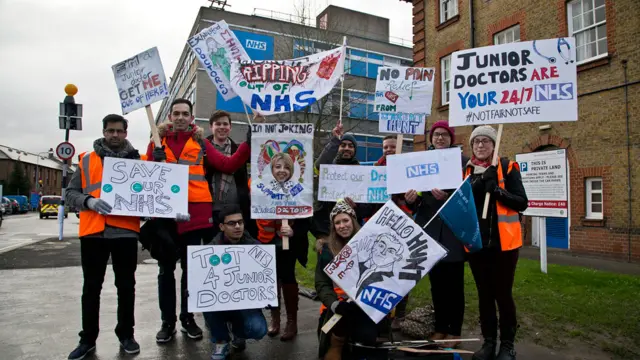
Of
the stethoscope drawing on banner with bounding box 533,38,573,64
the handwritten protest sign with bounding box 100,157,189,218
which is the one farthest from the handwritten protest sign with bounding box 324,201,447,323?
the stethoscope drawing on banner with bounding box 533,38,573,64

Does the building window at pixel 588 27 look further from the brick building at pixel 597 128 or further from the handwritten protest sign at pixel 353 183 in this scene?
the handwritten protest sign at pixel 353 183

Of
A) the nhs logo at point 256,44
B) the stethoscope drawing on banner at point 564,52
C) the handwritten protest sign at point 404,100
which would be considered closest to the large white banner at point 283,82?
the handwritten protest sign at point 404,100

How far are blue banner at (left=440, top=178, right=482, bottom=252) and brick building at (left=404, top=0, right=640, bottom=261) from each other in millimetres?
9276

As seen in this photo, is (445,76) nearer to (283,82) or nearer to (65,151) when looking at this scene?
(283,82)

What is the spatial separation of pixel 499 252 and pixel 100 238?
362 cm

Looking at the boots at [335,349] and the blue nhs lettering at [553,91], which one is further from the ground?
the blue nhs lettering at [553,91]

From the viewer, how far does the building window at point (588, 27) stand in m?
11.6

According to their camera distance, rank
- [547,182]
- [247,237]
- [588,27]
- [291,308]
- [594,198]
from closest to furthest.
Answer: [247,237]
[291,308]
[547,182]
[588,27]
[594,198]

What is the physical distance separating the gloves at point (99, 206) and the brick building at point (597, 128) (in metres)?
11.6

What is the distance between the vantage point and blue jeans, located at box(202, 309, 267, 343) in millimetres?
4031

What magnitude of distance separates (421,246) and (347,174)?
1.69 metres

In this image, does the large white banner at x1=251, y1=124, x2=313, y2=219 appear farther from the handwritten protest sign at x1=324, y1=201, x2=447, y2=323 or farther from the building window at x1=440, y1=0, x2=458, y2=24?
the building window at x1=440, y1=0, x2=458, y2=24

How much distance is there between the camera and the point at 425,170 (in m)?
4.48

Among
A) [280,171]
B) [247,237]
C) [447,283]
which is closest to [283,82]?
[280,171]
